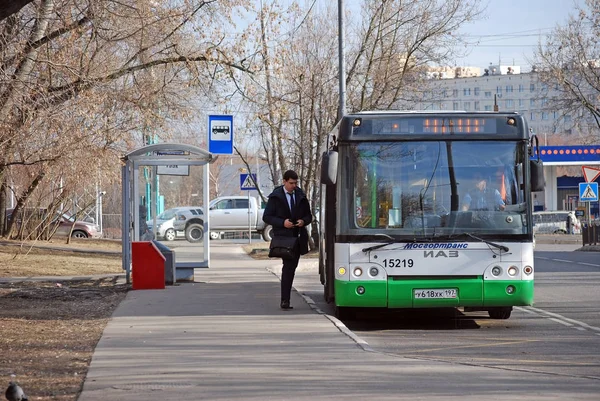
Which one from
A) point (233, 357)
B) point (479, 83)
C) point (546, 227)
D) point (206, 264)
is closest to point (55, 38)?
point (206, 264)

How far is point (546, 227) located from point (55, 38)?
144ft

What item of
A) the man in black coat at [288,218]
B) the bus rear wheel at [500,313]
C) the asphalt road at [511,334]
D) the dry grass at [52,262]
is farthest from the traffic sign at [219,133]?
the bus rear wheel at [500,313]

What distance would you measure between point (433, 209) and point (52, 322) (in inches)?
200

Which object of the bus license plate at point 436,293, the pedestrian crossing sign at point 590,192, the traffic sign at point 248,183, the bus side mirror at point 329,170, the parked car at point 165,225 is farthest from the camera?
the pedestrian crossing sign at point 590,192

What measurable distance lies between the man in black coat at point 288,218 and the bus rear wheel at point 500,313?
2.73 m

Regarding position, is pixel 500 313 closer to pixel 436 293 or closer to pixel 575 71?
pixel 436 293

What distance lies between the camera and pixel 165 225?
63.8ft

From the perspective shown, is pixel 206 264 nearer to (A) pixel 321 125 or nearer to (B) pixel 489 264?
(B) pixel 489 264

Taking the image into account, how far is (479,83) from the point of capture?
144 m

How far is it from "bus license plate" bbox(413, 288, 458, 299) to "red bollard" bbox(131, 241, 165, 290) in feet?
20.0

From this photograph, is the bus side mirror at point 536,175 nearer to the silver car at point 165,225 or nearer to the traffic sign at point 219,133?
the silver car at point 165,225

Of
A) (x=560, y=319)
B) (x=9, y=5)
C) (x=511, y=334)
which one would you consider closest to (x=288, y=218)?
(x=511, y=334)

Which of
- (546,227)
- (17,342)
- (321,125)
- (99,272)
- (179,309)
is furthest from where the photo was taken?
(546,227)

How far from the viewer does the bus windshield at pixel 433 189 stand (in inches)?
482
